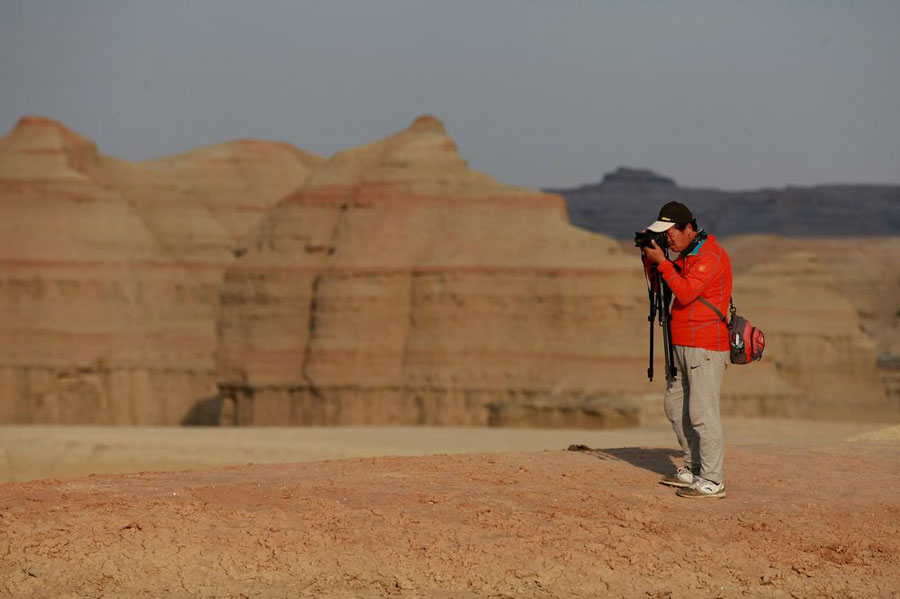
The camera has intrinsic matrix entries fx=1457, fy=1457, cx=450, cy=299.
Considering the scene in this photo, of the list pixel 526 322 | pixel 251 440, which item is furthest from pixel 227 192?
pixel 251 440

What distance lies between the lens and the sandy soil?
1307 inches

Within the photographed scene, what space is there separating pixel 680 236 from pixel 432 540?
300 centimetres

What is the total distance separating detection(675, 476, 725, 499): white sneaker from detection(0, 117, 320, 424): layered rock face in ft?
185

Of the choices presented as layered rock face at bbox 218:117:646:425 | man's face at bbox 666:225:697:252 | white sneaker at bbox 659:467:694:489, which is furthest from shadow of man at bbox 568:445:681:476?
layered rock face at bbox 218:117:646:425

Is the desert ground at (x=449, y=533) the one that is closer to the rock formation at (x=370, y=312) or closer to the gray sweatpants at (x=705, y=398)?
the gray sweatpants at (x=705, y=398)

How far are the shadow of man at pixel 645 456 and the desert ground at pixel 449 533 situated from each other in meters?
0.15

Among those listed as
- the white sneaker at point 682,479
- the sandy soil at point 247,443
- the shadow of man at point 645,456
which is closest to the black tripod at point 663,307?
the white sneaker at point 682,479

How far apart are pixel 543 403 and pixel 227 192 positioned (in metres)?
49.4

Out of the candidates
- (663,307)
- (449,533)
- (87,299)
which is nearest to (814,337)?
(87,299)

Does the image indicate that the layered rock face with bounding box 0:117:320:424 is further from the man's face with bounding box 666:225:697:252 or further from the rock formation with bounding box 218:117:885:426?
the man's face with bounding box 666:225:697:252

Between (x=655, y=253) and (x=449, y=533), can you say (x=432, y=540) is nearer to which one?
(x=449, y=533)

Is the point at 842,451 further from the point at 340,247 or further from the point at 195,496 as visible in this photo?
the point at 340,247

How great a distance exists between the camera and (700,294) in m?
10.2

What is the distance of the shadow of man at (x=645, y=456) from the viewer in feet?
38.3
